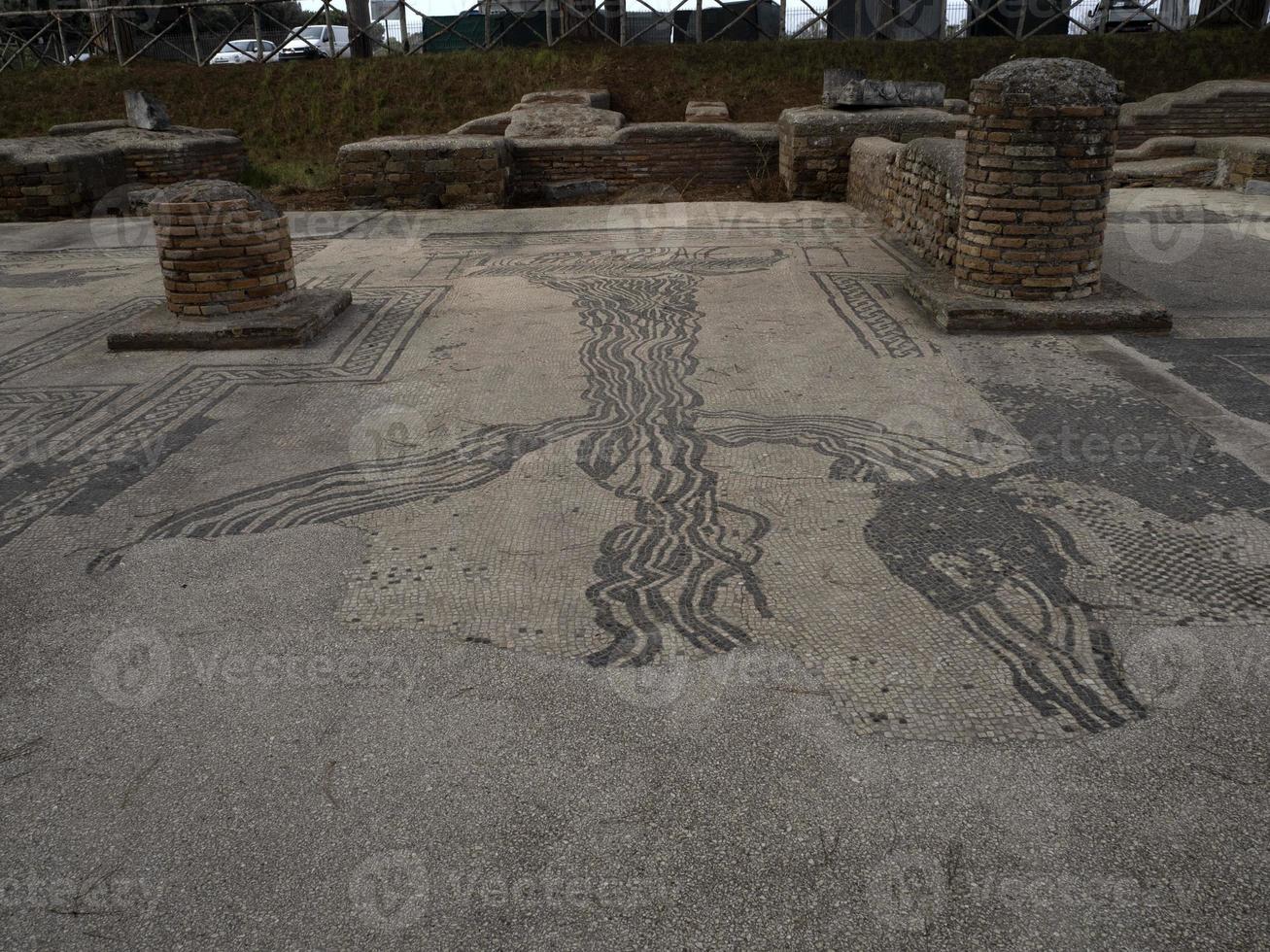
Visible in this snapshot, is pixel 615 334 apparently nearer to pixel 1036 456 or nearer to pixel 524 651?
pixel 1036 456

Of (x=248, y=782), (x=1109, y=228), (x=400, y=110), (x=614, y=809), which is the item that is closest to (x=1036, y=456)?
(x=614, y=809)

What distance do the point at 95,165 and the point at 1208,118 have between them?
1180 centimetres

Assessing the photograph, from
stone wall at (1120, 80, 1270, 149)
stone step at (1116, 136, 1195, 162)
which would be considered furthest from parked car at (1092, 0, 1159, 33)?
stone step at (1116, 136, 1195, 162)

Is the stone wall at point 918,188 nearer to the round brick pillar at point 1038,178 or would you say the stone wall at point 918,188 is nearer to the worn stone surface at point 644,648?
the round brick pillar at point 1038,178

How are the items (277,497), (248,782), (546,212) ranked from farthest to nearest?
(546,212), (277,497), (248,782)

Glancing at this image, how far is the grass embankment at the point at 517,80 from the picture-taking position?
13492mm

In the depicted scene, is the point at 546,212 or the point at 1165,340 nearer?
the point at 1165,340

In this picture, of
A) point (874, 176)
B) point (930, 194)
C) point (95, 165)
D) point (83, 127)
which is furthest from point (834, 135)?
point (83, 127)

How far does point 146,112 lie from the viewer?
33.7 feet

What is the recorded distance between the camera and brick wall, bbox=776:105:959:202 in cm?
838

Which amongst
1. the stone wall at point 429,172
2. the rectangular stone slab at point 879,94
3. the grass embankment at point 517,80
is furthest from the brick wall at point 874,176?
the grass embankment at point 517,80

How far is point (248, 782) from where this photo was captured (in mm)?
1733

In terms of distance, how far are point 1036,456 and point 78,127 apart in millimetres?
11746

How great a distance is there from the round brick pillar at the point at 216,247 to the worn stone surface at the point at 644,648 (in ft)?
1.84
